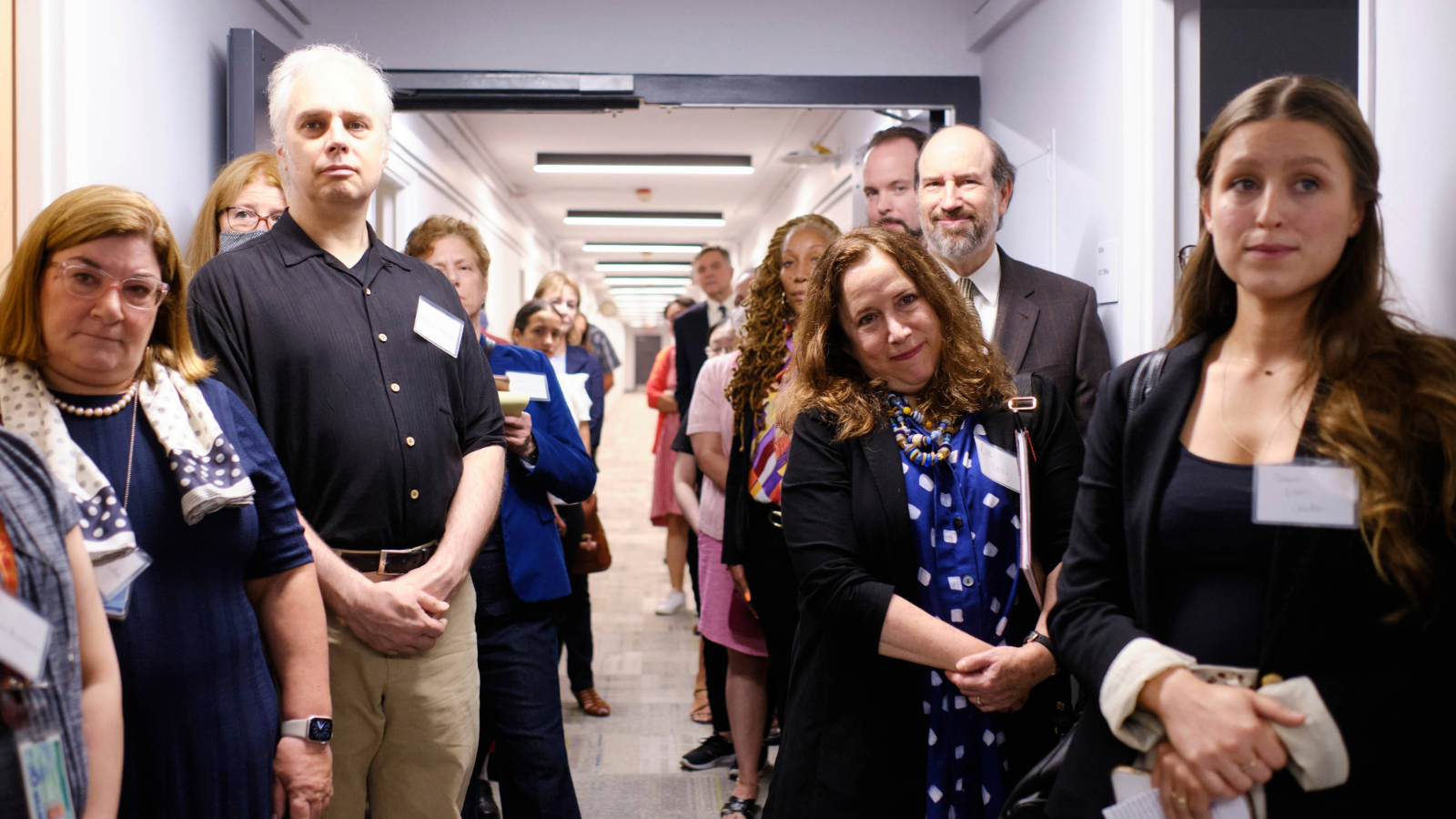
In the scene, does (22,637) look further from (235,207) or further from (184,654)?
(235,207)

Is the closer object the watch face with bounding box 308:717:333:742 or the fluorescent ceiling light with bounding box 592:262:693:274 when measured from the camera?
the watch face with bounding box 308:717:333:742

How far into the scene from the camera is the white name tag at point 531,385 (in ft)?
8.56

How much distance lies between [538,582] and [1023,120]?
90.4 inches

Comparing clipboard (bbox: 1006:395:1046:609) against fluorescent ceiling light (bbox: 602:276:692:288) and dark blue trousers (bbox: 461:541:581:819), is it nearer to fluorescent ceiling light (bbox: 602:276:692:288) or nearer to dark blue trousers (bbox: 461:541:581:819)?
dark blue trousers (bbox: 461:541:581:819)

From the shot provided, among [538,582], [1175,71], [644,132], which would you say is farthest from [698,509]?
[644,132]

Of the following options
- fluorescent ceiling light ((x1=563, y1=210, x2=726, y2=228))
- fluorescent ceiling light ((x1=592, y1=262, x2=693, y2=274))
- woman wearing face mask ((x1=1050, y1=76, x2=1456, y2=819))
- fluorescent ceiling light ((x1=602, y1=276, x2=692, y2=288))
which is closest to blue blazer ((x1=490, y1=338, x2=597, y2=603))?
woman wearing face mask ((x1=1050, y1=76, x2=1456, y2=819))

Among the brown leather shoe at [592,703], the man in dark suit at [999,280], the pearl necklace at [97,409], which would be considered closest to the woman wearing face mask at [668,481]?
the brown leather shoe at [592,703]

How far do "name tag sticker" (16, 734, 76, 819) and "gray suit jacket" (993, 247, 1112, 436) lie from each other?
169 cm

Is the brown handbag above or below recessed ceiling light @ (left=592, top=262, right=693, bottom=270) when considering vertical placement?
below

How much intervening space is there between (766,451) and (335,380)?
3.64 feet

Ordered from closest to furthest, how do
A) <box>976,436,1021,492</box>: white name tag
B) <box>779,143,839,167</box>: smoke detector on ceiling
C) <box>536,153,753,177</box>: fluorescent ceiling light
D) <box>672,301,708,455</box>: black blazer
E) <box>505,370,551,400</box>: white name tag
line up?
<box>976,436,1021,492</box>: white name tag, <box>505,370,551,400</box>: white name tag, <box>672,301,708,455</box>: black blazer, <box>779,143,839,167</box>: smoke detector on ceiling, <box>536,153,753,177</box>: fluorescent ceiling light

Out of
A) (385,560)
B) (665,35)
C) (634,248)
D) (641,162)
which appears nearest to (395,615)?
(385,560)

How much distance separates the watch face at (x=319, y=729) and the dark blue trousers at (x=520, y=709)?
56 cm

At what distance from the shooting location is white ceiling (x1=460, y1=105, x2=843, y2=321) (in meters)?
6.80
